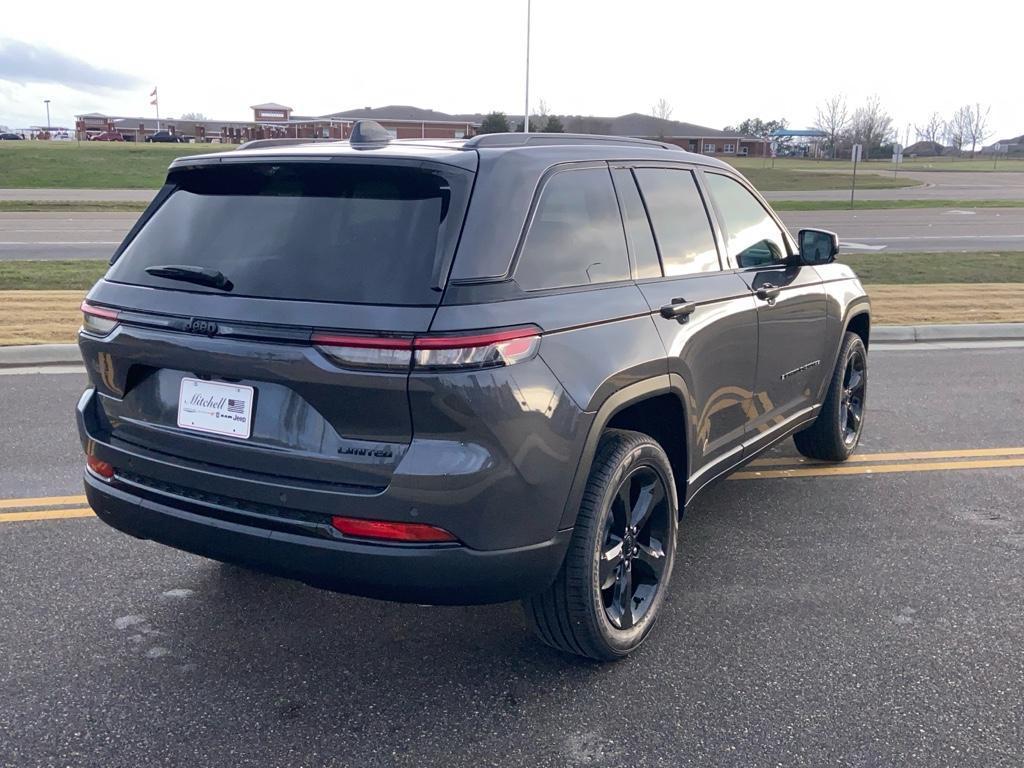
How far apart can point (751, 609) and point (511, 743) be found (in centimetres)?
135

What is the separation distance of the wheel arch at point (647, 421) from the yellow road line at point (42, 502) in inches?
118

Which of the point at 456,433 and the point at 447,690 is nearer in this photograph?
the point at 456,433

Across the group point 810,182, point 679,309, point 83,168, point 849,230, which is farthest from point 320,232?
point 810,182

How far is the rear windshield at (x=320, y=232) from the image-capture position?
2.87 meters

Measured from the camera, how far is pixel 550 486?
298 cm

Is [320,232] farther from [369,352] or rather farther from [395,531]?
[395,531]

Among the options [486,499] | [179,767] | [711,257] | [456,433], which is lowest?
[179,767]

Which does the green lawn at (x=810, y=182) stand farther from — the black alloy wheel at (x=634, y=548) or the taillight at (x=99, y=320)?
the taillight at (x=99, y=320)

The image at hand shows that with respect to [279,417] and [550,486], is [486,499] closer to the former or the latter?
[550,486]

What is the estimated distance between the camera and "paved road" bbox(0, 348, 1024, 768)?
2.95m

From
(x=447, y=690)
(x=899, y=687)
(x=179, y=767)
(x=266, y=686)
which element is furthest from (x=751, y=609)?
(x=179, y=767)

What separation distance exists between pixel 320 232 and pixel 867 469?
3.99 meters

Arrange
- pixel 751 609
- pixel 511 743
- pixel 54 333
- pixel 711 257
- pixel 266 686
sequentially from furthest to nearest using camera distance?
pixel 54 333
pixel 711 257
pixel 751 609
pixel 266 686
pixel 511 743

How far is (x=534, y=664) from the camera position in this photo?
346cm
